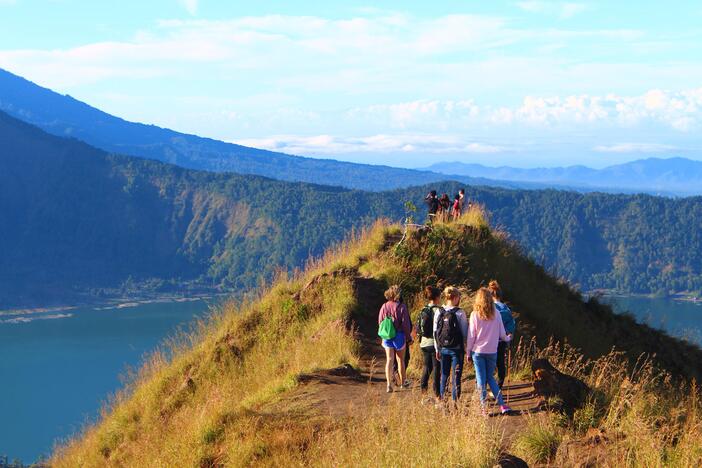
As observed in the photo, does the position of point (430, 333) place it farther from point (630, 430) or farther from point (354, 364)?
point (630, 430)

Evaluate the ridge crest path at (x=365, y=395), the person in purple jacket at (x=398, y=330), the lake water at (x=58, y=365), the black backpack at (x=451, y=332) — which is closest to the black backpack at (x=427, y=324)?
the black backpack at (x=451, y=332)

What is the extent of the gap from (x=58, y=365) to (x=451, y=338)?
5840 inches

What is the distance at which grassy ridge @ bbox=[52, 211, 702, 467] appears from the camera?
6.79m

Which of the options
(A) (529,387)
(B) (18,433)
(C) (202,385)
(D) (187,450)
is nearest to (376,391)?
(A) (529,387)

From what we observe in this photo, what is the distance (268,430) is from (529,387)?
345cm

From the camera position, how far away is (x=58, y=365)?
475ft

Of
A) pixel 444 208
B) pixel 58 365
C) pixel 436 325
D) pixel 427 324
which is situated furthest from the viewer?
pixel 58 365

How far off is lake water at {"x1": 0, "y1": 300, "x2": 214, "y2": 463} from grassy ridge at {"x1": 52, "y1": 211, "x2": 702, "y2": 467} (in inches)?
2671

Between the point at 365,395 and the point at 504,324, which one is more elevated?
the point at 504,324

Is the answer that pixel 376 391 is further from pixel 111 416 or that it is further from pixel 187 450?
pixel 111 416

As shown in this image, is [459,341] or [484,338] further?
[459,341]

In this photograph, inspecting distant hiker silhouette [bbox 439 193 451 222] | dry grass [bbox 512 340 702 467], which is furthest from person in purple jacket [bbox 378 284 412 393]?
distant hiker silhouette [bbox 439 193 451 222]

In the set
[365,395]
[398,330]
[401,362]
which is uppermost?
[398,330]

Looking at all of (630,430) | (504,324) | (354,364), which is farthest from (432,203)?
(630,430)
